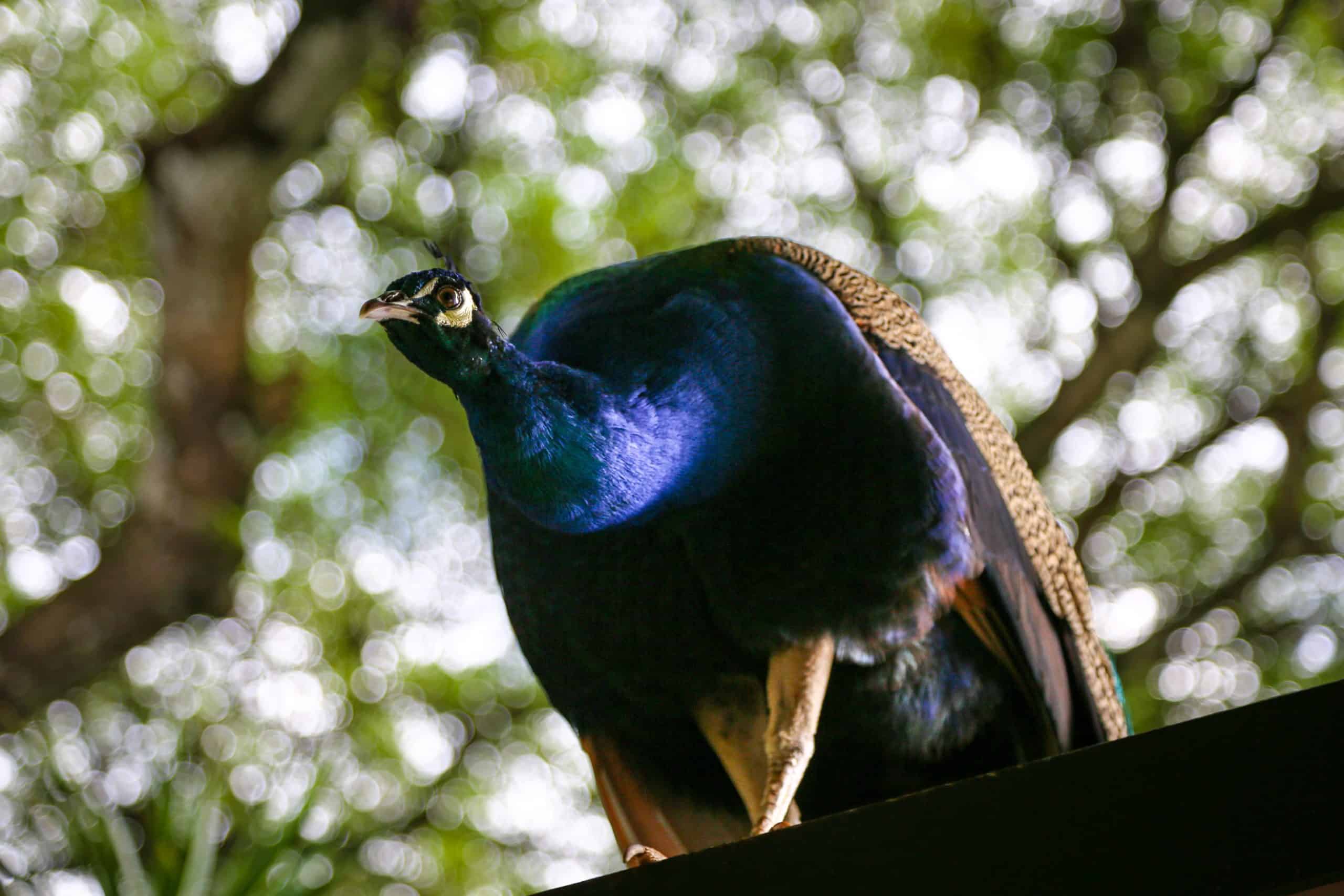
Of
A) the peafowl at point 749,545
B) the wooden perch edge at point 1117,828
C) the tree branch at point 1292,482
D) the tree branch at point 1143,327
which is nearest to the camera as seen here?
the wooden perch edge at point 1117,828

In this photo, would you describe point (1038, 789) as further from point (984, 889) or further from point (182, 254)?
point (182, 254)

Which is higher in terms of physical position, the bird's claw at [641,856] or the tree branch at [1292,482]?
the bird's claw at [641,856]

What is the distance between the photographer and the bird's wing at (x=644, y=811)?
65.7 inches

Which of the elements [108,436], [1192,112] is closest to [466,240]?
[108,436]

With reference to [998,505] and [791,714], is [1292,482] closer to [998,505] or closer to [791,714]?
[998,505]

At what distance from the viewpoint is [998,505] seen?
1686 millimetres

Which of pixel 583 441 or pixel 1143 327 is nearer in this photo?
pixel 583 441

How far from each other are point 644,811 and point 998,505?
2.22 feet

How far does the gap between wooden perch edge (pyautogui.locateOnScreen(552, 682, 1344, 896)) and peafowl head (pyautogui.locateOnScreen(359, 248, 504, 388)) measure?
0.66 metres

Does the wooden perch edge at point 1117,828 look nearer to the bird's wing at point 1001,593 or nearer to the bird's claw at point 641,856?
the bird's claw at point 641,856

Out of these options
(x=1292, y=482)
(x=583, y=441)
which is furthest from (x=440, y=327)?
(x=1292, y=482)

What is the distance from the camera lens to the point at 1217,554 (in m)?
5.04

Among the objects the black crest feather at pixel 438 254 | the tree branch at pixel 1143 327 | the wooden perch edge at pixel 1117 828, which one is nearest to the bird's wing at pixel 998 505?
the black crest feather at pixel 438 254

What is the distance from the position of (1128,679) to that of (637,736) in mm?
3361
